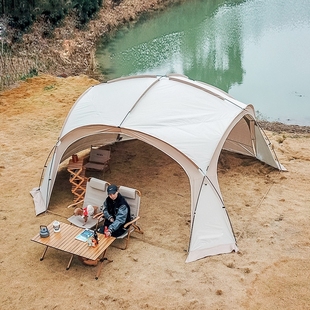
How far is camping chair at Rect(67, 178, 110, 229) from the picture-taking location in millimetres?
7055

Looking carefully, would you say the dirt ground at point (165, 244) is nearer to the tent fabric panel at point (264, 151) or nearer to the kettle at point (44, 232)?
the tent fabric panel at point (264, 151)

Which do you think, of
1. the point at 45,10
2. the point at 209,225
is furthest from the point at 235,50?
the point at 209,225

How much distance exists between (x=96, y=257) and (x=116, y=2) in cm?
2296

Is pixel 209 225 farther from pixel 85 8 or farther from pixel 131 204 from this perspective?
pixel 85 8

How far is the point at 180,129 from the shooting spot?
24.1 feet

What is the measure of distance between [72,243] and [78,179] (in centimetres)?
215

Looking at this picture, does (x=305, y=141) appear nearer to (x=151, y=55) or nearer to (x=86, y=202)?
(x=86, y=202)

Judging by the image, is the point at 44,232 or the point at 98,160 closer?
the point at 44,232

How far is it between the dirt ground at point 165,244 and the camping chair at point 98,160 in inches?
10.0

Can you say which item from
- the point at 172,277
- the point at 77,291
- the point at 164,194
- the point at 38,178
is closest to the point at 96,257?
the point at 77,291

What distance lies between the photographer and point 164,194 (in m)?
8.30

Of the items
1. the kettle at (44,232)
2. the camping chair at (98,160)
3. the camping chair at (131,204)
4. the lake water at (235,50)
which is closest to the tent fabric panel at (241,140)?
the camping chair at (98,160)

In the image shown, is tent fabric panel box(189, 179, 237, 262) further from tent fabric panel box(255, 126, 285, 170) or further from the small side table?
tent fabric panel box(255, 126, 285, 170)

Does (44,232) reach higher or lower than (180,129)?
lower
